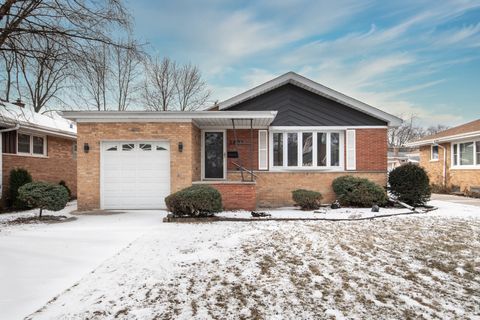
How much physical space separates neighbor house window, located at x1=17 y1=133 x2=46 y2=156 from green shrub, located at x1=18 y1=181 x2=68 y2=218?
4494mm

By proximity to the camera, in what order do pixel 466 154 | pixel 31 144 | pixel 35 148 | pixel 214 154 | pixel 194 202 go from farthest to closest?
pixel 466 154 → pixel 35 148 → pixel 31 144 → pixel 214 154 → pixel 194 202

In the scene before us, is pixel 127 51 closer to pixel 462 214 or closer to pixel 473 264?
pixel 473 264

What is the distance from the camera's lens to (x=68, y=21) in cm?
602

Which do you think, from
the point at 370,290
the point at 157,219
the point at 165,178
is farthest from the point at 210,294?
the point at 165,178

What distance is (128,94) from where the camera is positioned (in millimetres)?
27047

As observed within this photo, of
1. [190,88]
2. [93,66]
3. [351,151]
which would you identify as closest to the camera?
[93,66]

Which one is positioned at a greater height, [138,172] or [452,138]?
[452,138]

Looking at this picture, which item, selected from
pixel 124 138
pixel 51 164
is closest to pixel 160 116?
pixel 124 138

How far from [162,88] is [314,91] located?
20.1 meters

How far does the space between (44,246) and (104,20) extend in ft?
16.1

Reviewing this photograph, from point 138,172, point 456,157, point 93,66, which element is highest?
point 93,66

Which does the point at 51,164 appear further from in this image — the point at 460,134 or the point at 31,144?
the point at 460,134

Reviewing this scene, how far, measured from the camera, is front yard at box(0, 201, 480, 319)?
3.28 m

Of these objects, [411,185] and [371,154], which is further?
[371,154]
